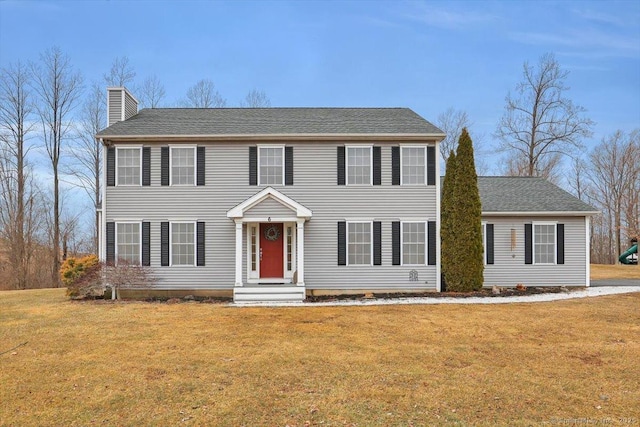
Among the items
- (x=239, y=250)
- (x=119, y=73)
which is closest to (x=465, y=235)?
(x=239, y=250)

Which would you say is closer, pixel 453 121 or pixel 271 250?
pixel 271 250

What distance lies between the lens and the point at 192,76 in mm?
28844

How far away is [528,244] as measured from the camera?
1600cm

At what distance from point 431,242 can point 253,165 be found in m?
6.76

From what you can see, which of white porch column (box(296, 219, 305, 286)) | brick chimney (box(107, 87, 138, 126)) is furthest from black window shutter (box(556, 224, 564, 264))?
brick chimney (box(107, 87, 138, 126))

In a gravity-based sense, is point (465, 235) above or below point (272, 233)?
below

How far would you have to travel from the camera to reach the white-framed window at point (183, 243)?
14.9 meters

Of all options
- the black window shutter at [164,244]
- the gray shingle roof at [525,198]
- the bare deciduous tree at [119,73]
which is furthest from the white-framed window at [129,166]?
the bare deciduous tree at [119,73]

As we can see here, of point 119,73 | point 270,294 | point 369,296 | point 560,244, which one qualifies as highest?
point 119,73

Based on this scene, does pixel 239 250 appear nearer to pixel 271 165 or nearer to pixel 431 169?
pixel 271 165

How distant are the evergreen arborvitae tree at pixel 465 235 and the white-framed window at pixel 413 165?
1.22m

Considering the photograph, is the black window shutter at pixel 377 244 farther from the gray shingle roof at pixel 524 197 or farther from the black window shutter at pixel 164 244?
the black window shutter at pixel 164 244

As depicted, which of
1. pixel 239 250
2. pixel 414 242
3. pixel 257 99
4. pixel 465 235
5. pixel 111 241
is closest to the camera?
pixel 239 250

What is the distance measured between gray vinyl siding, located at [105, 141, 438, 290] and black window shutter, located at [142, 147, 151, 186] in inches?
5.8
